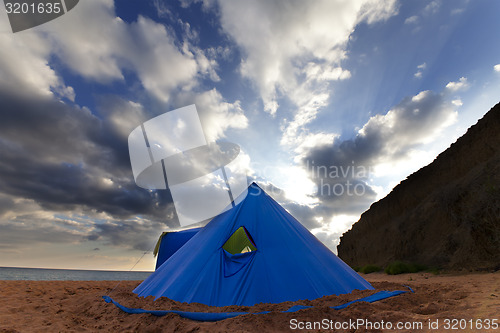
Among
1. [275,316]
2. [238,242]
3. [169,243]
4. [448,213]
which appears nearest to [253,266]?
[238,242]

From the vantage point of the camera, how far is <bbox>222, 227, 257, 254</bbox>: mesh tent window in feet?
18.6

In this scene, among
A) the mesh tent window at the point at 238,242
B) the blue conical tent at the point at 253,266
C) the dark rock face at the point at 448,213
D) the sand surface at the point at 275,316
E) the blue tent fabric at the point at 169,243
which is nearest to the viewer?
the sand surface at the point at 275,316

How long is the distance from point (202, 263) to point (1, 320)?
12.9ft

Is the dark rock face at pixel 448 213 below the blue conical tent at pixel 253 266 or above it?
above

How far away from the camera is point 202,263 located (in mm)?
5352

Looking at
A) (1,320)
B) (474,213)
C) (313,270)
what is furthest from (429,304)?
(474,213)

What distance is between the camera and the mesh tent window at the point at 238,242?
5.68 metres

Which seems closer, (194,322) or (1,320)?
(194,322)

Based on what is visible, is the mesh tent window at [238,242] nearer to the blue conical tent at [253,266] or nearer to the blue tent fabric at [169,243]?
the blue conical tent at [253,266]

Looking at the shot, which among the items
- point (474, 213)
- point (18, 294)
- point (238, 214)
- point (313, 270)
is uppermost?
point (474, 213)

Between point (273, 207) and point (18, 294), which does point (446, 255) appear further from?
point (18, 294)

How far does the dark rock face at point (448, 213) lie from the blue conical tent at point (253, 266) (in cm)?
862

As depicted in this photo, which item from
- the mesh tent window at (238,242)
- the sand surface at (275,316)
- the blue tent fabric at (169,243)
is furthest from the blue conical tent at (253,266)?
the blue tent fabric at (169,243)

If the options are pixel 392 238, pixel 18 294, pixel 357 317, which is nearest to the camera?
pixel 357 317
